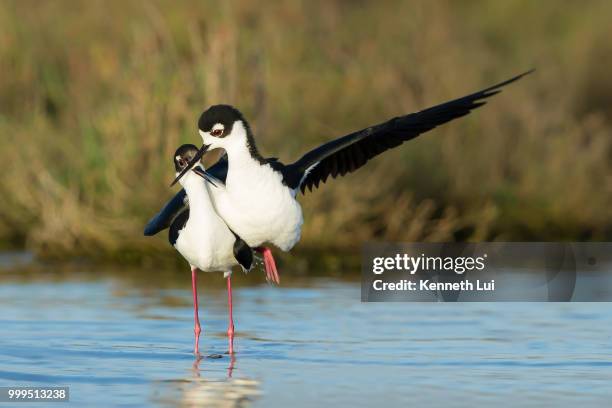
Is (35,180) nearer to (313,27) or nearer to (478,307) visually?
(313,27)

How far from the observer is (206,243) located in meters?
9.61

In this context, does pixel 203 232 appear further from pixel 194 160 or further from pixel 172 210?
pixel 172 210

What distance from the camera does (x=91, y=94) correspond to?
16.7 metres

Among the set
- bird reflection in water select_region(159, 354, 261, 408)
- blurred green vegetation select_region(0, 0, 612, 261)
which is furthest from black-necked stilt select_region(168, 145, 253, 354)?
blurred green vegetation select_region(0, 0, 612, 261)

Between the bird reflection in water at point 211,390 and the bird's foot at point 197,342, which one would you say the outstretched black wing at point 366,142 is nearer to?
the bird's foot at point 197,342

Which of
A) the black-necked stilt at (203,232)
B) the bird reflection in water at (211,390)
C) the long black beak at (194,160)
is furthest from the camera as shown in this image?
the black-necked stilt at (203,232)

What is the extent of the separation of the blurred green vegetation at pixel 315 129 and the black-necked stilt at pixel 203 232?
408 cm

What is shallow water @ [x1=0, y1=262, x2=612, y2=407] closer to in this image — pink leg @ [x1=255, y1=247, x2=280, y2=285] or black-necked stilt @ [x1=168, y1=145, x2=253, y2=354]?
pink leg @ [x1=255, y1=247, x2=280, y2=285]

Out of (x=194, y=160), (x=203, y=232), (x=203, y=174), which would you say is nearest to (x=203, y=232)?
(x=203, y=232)

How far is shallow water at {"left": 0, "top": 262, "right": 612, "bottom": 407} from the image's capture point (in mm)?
8078

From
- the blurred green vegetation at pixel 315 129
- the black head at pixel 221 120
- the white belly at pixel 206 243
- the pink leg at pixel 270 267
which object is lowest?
the pink leg at pixel 270 267

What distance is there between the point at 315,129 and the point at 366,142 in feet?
17.0

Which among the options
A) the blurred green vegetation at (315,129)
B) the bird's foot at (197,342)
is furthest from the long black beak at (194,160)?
the blurred green vegetation at (315,129)

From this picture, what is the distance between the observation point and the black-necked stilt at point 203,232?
9.52 meters
